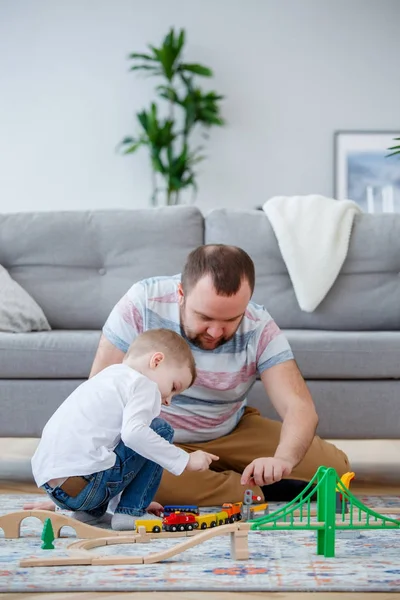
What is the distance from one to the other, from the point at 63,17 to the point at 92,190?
114cm

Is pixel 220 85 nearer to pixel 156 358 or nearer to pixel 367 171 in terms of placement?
pixel 367 171

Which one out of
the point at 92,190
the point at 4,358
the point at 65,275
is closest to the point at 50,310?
the point at 65,275

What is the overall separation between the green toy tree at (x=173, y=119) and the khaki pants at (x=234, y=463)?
10.9 ft

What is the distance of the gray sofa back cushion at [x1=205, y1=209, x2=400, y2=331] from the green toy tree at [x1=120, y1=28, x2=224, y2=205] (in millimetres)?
2276

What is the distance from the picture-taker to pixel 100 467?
1.72 metres

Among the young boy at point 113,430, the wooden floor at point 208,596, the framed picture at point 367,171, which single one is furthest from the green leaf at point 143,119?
the wooden floor at point 208,596

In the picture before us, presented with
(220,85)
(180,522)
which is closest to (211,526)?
(180,522)

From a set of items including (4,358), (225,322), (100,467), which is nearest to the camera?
(100,467)

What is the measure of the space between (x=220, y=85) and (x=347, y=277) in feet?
9.69

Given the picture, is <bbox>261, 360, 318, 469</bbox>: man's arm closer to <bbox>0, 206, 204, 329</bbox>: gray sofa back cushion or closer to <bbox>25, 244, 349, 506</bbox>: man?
<bbox>25, 244, 349, 506</bbox>: man

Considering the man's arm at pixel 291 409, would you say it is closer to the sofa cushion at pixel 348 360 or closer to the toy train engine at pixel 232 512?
the toy train engine at pixel 232 512

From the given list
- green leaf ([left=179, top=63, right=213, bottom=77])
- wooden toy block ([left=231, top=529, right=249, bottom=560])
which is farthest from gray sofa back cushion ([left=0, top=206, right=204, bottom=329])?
green leaf ([left=179, top=63, right=213, bottom=77])

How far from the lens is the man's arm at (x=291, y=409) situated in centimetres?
189

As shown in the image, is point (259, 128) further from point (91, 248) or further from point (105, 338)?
point (105, 338)
